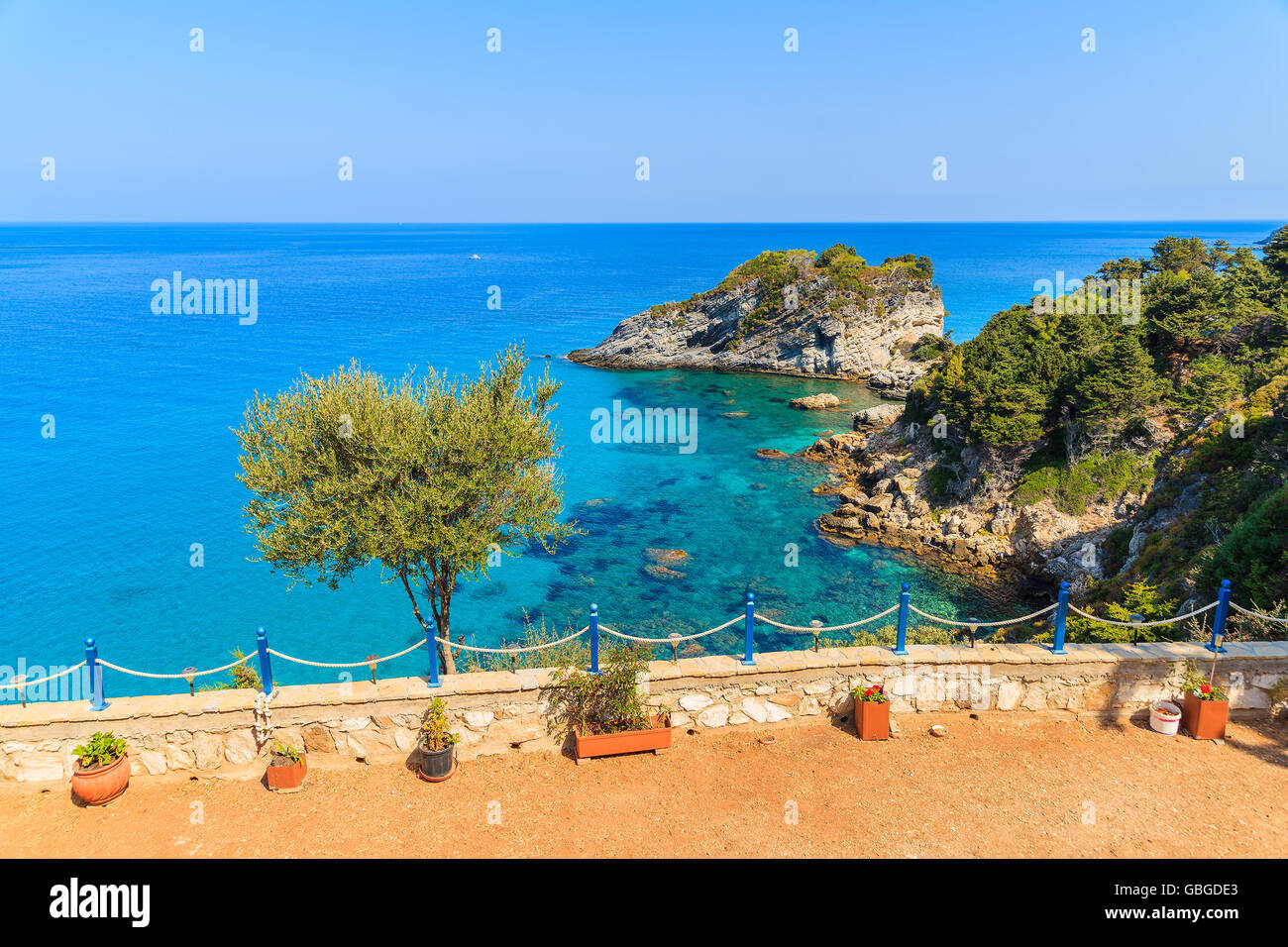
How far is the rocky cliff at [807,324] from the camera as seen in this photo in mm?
80562

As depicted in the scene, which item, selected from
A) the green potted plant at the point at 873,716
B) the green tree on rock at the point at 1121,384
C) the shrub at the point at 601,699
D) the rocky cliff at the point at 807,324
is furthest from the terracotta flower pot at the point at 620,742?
the rocky cliff at the point at 807,324

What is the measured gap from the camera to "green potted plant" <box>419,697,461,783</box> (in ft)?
35.6

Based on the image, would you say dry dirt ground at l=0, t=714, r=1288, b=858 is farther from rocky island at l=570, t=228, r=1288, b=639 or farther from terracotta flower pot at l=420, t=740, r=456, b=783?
rocky island at l=570, t=228, r=1288, b=639

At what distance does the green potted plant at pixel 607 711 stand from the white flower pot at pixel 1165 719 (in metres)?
7.79

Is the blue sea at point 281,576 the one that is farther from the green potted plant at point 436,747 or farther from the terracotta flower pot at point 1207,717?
the green potted plant at point 436,747

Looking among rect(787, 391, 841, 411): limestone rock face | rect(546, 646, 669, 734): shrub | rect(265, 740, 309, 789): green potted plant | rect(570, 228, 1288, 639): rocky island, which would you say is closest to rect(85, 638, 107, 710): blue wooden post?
rect(265, 740, 309, 789): green potted plant

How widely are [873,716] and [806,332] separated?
7471cm

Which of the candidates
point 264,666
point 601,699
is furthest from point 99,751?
point 601,699

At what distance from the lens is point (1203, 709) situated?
38.2 ft

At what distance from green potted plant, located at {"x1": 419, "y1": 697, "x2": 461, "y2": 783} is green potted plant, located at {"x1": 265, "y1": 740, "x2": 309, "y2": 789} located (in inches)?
67.2

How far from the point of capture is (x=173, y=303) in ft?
443

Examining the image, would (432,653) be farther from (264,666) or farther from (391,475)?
(391,475)

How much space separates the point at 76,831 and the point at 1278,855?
1546cm
